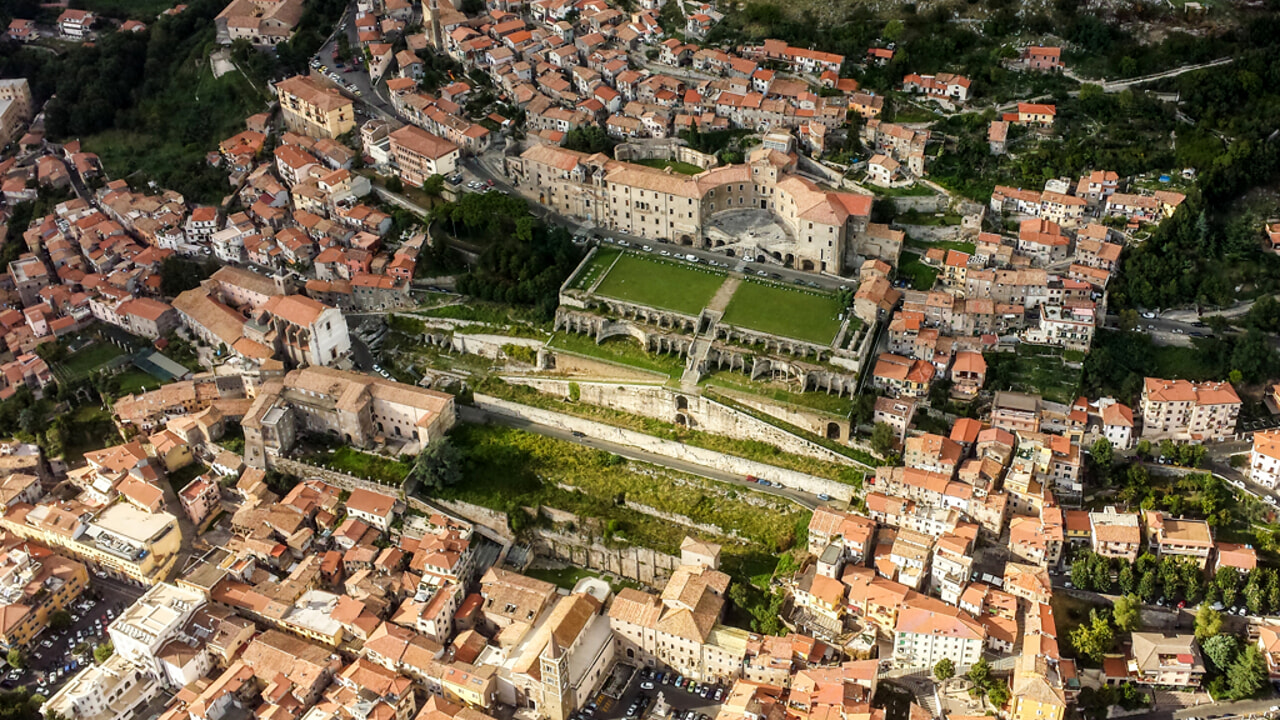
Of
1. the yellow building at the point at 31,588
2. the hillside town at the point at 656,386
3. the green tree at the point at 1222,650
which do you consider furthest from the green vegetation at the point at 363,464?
the green tree at the point at 1222,650

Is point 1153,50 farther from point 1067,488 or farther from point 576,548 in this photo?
point 576,548

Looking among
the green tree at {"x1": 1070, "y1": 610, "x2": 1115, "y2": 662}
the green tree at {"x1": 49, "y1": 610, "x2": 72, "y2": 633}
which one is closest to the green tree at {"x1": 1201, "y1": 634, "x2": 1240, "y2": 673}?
the green tree at {"x1": 1070, "y1": 610, "x2": 1115, "y2": 662}

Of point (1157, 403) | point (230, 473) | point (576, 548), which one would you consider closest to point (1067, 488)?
point (1157, 403)

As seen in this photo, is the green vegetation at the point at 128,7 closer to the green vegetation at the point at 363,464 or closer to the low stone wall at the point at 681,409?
the green vegetation at the point at 363,464

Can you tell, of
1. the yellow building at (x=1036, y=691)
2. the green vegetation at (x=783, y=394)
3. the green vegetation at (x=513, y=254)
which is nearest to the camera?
the yellow building at (x=1036, y=691)

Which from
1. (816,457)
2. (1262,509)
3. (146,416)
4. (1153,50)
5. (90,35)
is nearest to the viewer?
(1262,509)

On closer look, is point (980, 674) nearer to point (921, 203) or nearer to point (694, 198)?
point (921, 203)
